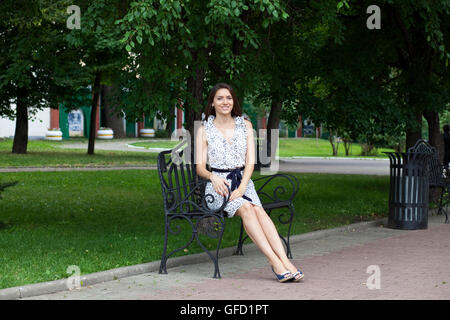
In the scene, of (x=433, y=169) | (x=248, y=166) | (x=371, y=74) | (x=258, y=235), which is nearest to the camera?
(x=258, y=235)

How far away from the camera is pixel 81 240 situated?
938 centimetres

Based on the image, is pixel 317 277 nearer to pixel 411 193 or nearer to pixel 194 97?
pixel 194 97

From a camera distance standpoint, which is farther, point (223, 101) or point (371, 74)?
point (371, 74)

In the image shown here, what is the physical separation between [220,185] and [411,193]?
16.0 feet

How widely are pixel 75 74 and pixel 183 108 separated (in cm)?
1865

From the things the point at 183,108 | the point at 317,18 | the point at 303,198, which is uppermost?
the point at 317,18

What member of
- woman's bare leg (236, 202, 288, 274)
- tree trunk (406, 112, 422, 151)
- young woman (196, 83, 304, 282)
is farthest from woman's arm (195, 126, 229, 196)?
tree trunk (406, 112, 422, 151)

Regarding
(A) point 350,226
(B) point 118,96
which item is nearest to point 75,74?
(B) point 118,96

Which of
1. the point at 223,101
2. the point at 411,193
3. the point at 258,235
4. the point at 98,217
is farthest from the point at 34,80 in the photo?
the point at 258,235

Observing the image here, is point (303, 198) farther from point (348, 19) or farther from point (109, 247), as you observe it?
point (109, 247)

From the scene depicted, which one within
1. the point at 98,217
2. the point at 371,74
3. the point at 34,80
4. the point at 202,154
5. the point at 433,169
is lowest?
the point at 98,217

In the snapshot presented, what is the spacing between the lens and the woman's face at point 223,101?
7887 mm

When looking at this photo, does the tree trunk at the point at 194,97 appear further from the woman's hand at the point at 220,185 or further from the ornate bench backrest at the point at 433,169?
the ornate bench backrest at the point at 433,169

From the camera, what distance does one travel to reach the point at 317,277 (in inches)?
294
